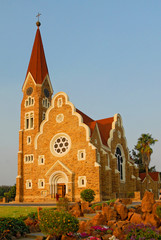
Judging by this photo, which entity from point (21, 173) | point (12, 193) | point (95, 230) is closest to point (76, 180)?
point (21, 173)

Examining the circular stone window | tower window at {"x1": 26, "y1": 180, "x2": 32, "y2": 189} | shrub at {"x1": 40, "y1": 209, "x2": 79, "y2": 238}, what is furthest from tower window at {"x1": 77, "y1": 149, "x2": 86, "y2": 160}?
shrub at {"x1": 40, "y1": 209, "x2": 79, "y2": 238}

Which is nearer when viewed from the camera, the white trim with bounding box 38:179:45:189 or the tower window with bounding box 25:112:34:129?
the white trim with bounding box 38:179:45:189

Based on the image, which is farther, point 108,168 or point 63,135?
point 63,135

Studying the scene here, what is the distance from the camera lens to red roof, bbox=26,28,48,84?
46.3 m

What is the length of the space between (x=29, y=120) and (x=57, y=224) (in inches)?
1397

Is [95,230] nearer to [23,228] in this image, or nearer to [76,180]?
[23,228]

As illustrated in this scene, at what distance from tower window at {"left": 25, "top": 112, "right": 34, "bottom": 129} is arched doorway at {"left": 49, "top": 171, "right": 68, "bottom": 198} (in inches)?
396

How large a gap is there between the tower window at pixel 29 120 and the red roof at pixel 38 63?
5.64 metres

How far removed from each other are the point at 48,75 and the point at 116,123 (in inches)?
589

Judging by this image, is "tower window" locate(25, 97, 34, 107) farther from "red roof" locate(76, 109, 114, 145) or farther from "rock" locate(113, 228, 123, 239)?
"rock" locate(113, 228, 123, 239)

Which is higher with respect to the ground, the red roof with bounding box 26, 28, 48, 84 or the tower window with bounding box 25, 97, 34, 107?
the red roof with bounding box 26, 28, 48, 84

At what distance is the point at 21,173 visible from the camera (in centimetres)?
4203

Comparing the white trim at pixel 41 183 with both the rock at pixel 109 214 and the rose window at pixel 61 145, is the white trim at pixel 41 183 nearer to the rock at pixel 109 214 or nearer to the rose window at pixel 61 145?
the rose window at pixel 61 145

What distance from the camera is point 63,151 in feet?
126
